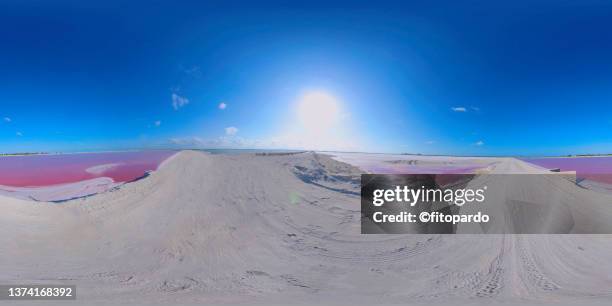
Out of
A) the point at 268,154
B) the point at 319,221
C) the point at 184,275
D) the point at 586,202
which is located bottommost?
the point at 184,275

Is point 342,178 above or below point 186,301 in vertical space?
above

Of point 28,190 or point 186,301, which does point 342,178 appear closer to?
point 186,301

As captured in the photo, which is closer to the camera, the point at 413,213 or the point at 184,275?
the point at 184,275

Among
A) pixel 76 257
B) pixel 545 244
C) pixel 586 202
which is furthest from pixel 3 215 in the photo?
pixel 586 202

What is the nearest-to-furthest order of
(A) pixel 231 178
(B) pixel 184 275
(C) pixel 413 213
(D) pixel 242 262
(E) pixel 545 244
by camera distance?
(B) pixel 184 275 → (D) pixel 242 262 → (E) pixel 545 244 → (C) pixel 413 213 → (A) pixel 231 178

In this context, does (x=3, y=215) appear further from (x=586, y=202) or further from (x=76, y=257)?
(x=586, y=202)

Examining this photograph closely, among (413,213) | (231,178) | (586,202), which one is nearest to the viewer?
(413,213)
